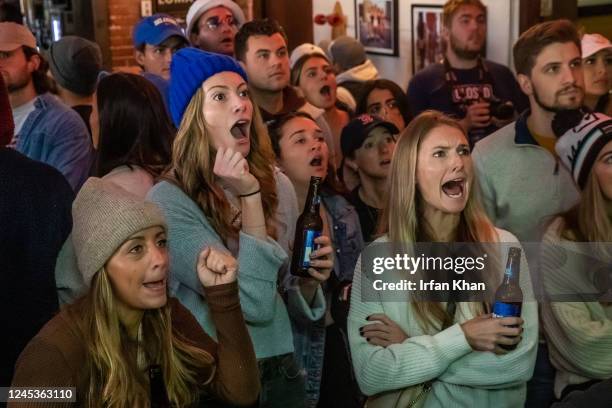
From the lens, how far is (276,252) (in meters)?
2.72

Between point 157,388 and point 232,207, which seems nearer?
point 157,388

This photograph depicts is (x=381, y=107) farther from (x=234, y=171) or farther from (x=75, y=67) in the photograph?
(x=234, y=171)

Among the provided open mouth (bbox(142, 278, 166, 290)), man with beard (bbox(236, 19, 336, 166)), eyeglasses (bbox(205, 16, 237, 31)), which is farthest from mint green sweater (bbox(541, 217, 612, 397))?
eyeglasses (bbox(205, 16, 237, 31))

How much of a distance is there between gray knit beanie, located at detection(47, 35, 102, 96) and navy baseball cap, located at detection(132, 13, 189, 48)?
0.29 metres

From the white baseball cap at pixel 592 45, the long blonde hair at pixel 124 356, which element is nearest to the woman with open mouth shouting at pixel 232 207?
the long blonde hair at pixel 124 356

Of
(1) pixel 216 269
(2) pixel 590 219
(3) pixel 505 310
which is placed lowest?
(3) pixel 505 310

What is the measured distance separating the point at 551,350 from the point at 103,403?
61.5 inches

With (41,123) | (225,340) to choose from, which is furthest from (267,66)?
(225,340)

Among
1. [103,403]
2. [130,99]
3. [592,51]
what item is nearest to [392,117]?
[592,51]

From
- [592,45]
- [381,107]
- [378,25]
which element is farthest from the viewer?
[378,25]

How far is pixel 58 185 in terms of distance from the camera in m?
2.70

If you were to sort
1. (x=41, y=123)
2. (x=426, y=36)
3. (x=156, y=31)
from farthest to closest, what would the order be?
(x=426, y=36) → (x=156, y=31) → (x=41, y=123)

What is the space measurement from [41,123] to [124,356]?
210cm

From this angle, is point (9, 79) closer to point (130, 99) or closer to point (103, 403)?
point (130, 99)
